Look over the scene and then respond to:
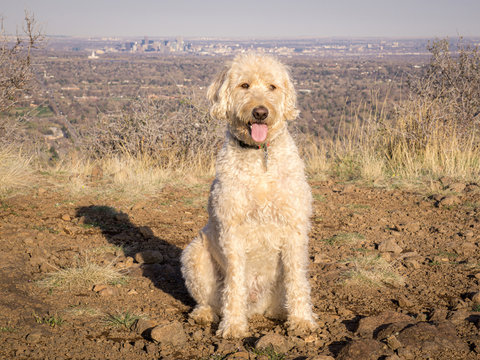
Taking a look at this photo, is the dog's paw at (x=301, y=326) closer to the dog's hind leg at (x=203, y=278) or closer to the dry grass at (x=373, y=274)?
the dog's hind leg at (x=203, y=278)

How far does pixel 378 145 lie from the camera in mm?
9969

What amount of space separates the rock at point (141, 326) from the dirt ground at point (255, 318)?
10mm

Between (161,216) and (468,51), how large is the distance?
850 centimetres

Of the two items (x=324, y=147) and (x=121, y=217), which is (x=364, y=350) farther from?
(x=324, y=147)

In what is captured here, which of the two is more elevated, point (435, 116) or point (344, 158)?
point (435, 116)

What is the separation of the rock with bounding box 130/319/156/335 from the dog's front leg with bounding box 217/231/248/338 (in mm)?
517

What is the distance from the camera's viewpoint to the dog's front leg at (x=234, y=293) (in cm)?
347

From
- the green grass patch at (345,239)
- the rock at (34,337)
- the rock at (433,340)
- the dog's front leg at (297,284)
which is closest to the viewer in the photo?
the rock at (433,340)

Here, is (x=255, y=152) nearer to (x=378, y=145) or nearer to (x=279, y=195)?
(x=279, y=195)

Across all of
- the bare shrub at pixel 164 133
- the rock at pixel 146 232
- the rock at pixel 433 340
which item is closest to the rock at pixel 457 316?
the rock at pixel 433 340

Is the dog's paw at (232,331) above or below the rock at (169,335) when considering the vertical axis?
below

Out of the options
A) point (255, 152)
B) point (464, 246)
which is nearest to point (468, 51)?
point (464, 246)

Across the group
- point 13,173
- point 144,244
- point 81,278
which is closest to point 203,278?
point 81,278

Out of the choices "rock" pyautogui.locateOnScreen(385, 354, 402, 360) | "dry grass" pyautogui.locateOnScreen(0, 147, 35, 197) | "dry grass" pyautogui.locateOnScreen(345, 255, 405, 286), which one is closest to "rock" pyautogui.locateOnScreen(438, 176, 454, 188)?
"dry grass" pyautogui.locateOnScreen(345, 255, 405, 286)
